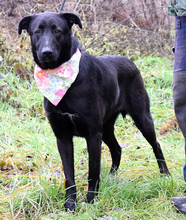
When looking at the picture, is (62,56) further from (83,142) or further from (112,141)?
(83,142)

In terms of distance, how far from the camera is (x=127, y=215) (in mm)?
2389

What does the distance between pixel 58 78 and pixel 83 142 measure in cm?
152

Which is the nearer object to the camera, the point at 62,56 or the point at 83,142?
the point at 62,56

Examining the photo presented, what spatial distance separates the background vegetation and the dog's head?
1.00 m

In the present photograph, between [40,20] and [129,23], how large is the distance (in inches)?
228

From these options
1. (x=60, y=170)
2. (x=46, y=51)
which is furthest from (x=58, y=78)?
(x=60, y=170)

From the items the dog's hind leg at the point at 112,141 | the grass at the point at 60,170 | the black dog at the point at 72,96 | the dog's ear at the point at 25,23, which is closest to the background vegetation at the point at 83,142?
the grass at the point at 60,170

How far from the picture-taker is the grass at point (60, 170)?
97.8 inches

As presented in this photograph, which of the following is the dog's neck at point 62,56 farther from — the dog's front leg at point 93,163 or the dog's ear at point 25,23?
the dog's front leg at point 93,163

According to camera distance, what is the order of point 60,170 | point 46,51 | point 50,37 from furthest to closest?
point 60,170
point 50,37
point 46,51

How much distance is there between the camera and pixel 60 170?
319cm

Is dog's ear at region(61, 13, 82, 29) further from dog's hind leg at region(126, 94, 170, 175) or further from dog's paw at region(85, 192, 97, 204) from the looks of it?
dog's paw at region(85, 192, 97, 204)

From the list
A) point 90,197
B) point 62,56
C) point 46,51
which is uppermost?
point 46,51

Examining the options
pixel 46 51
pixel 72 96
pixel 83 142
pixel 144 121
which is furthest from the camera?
pixel 83 142
